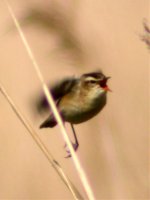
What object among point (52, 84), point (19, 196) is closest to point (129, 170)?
point (19, 196)

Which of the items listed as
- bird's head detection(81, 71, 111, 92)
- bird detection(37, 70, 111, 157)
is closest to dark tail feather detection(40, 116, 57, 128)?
bird detection(37, 70, 111, 157)

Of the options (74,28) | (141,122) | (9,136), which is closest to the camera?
(74,28)

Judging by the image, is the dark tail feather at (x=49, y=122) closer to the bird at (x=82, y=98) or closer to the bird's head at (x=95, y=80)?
the bird at (x=82, y=98)

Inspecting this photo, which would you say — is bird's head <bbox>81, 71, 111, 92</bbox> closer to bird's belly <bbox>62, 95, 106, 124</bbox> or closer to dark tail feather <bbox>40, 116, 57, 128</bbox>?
bird's belly <bbox>62, 95, 106, 124</bbox>

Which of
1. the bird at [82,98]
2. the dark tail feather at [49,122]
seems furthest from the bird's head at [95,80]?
the dark tail feather at [49,122]

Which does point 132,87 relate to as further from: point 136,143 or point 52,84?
point 52,84

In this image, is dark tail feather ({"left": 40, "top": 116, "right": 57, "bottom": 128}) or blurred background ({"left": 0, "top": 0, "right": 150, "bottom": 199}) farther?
dark tail feather ({"left": 40, "top": 116, "right": 57, "bottom": 128})
